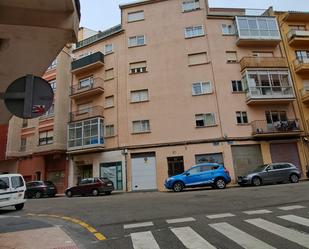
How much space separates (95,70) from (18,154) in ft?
42.4

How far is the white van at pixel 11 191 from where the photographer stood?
13031 mm

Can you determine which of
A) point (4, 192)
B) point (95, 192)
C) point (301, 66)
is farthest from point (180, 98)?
point (4, 192)

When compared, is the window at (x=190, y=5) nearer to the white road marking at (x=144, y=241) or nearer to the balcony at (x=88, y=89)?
the balcony at (x=88, y=89)

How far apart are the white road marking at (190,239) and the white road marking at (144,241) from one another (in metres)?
0.59

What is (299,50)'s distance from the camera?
27891 millimetres

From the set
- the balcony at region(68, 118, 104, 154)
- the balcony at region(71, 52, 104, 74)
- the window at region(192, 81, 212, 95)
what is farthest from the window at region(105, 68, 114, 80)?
the window at region(192, 81, 212, 95)

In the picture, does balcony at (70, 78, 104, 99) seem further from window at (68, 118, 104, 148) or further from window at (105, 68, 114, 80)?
window at (68, 118, 104, 148)

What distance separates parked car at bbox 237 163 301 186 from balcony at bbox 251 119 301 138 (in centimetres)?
398

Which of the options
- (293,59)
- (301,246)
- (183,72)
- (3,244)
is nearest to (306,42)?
(293,59)

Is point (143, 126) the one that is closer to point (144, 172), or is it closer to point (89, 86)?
point (144, 172)

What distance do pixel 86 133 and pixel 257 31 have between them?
19.0m

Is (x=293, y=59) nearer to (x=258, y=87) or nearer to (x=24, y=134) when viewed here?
(x=258, y=87)

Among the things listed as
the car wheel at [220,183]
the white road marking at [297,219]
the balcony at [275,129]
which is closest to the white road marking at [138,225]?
the white road marking at [297,219]

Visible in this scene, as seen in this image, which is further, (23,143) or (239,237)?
(23,143)
